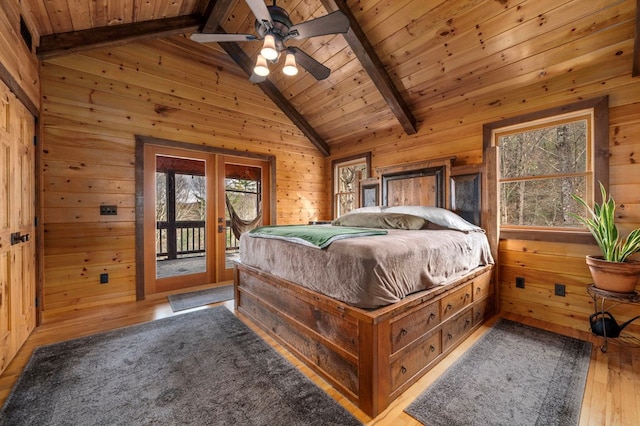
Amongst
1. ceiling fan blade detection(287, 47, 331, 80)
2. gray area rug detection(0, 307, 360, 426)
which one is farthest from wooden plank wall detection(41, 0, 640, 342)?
gray area rug detection(0, 307, 360, 426)

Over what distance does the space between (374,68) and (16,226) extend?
3.80 metres

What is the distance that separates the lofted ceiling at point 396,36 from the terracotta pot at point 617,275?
187cm

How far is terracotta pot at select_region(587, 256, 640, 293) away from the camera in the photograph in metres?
1.96

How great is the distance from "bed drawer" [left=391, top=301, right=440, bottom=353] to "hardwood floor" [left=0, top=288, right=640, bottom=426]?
320 millimetres

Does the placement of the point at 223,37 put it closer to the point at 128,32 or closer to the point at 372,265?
the point at 128,32

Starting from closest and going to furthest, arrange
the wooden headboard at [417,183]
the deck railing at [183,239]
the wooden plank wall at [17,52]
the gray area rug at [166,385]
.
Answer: the gray area rug at [166,385] → the wooden plank wall at [17,52] → the wooden headboard at [417,183] → the deck railing at [183,239]

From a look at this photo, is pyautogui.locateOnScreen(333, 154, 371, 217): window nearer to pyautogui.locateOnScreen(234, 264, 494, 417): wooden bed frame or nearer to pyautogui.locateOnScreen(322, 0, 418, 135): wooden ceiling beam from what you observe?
pyautogui.locateOnScreen(322, 0, 418, 135): wooden ceiling beam

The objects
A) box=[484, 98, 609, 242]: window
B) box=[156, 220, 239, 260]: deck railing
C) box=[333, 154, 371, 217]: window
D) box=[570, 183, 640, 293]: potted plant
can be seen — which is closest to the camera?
box=[570, 183, 640, 293]: potted plant

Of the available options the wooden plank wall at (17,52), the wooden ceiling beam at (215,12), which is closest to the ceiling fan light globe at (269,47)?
the wooden ceiling beam at (215,12)

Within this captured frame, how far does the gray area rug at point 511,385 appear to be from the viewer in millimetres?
1443

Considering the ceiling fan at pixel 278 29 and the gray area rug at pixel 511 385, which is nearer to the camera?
the gray area rug at pixel 511 385

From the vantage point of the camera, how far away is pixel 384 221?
294cm

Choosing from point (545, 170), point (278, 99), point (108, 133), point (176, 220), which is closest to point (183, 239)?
point (176, 220)

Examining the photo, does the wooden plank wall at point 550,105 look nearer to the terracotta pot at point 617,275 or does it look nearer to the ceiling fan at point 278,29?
the terracotta pot at point 617,275
